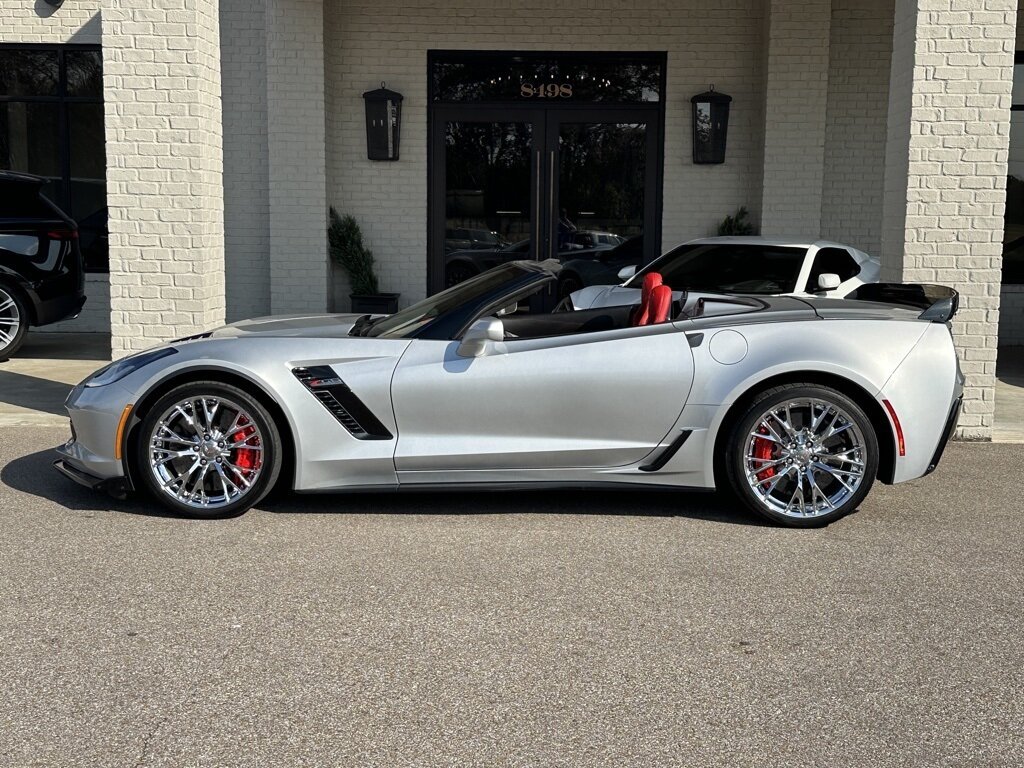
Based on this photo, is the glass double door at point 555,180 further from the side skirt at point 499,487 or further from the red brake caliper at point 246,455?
the red brake caliper at point 246,455

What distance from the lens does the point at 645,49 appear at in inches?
550

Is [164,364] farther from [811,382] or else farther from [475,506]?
[811,382]

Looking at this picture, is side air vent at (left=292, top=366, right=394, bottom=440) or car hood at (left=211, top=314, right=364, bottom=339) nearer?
side air vent at (left=292, top=366, right=394, bottom=440)

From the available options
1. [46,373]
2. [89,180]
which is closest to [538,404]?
[46,373]

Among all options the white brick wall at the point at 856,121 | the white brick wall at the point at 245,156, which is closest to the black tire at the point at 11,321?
the white brick wall at the point at 245,156

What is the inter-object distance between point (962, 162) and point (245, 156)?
A: 8.51m

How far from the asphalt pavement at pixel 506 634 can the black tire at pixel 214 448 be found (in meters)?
0.14

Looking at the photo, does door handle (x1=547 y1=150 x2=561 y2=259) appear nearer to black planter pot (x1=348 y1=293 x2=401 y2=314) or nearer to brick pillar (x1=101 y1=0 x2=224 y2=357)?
black planter pot (x1=348 y1=293 x2=401 y2=314)

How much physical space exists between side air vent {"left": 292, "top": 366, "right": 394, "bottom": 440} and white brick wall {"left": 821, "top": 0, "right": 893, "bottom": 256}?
9.33m

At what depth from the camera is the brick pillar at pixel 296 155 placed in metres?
13.5

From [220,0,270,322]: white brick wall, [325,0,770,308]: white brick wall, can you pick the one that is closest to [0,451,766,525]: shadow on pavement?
[220,0,270,322]: white brick wall

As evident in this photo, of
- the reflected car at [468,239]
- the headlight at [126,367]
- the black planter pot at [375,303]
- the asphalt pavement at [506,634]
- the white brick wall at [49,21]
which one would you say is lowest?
the asphalt pavement at [506,634]

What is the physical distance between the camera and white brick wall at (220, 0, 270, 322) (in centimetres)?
1386

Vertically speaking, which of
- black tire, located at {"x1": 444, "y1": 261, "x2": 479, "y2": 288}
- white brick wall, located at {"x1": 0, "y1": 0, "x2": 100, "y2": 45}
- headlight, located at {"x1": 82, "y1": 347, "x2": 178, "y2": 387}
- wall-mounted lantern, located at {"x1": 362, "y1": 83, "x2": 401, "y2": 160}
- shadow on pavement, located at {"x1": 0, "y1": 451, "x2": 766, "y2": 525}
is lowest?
shadow on pavement, located at {"x1": 0, "y1": 451, "x2": 766, "y2": 525}
